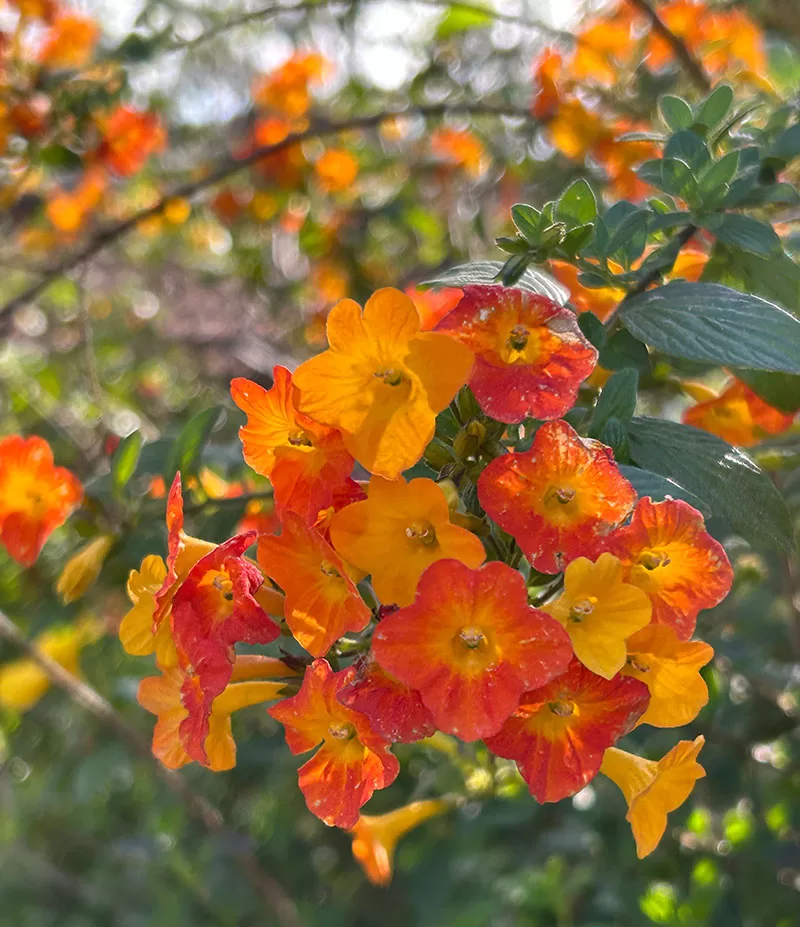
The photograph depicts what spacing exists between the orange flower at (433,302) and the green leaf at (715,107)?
27 centimetres

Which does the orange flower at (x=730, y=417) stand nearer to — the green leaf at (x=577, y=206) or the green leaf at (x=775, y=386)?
the green leaf at (x=775, y=386)

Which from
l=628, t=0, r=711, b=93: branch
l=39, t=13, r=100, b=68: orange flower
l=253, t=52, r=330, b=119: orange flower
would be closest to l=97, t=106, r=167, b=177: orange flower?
l=39, t=13, r=100, b=68: orange flower

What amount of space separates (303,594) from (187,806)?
1.10 meters

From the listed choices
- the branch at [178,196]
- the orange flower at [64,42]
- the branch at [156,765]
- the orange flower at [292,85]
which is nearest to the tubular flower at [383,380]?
the branch at [156,765]

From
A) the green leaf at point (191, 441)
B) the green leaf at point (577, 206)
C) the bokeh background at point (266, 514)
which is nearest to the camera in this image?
the green leaf at point (577, 206)

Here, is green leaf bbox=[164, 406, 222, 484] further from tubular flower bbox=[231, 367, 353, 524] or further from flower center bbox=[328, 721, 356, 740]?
flower center bbox=[328, 721, 356, 740]

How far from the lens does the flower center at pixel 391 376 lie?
58cm

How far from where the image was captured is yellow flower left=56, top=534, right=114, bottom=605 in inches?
37.5

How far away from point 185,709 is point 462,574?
262 millimetres

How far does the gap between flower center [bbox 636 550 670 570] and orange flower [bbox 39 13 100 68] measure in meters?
1.75

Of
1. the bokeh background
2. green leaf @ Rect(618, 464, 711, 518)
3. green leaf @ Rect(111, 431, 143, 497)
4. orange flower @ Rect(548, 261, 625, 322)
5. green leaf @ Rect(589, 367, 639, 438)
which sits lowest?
the bokeh background

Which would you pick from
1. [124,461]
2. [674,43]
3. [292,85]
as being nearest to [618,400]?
[124,461]

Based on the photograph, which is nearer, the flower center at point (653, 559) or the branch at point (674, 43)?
the flower center at point (653, 559)

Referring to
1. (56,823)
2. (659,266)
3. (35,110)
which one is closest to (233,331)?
(35,110)
